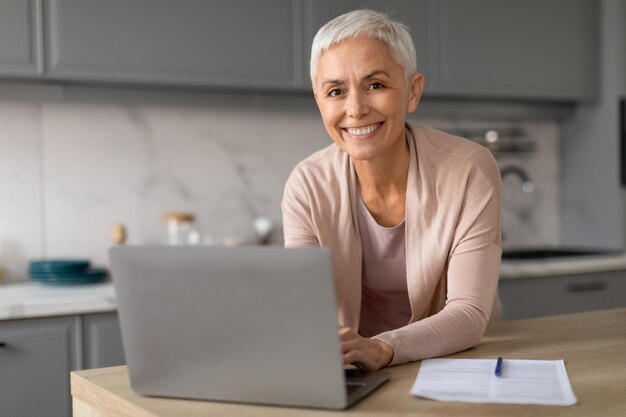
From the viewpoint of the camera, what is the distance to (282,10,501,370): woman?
5.81 feet

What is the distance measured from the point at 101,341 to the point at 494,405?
1876mm

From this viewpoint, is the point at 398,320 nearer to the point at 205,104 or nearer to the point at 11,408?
the point at 11,408

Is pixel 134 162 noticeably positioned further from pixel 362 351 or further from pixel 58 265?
pixel 362 351

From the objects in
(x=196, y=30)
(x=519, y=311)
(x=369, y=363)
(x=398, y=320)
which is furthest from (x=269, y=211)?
(x=369, y=363)

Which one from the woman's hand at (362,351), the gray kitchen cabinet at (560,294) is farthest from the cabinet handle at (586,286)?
the woman's hand at (362,351)

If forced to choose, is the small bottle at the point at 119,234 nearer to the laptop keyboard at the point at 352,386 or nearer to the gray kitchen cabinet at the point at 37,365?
the gray kitchen cabinet at the point at 37,365

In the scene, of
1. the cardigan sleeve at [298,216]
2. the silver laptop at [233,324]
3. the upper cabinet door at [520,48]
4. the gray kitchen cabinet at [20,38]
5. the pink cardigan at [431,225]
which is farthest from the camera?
the upper cabinet door at [520,48]

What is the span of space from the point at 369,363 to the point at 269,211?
2.37 metres

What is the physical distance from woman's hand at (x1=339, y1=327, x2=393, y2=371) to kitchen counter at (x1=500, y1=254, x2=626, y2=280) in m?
2.03

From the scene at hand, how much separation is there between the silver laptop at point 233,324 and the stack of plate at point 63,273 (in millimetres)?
1836

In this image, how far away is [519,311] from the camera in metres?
3.54

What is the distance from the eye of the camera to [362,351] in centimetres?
143

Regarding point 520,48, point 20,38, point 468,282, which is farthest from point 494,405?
point 520,48

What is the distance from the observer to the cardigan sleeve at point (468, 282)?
1.55 m
